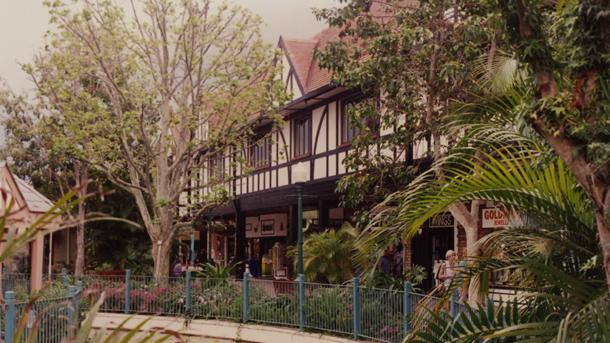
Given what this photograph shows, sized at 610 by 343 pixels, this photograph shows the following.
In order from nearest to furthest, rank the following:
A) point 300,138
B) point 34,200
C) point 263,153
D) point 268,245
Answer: point 34,200, point 300,138, point 263,153, point 268,245

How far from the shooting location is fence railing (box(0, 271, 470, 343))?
14312 mm

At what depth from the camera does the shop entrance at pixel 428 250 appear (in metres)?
21.7

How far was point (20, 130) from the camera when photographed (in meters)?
39.3

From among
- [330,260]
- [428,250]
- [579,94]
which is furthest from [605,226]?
[428,250]

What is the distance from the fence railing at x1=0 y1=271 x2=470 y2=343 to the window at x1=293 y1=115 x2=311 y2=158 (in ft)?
21.7

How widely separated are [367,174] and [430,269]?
5.04 m

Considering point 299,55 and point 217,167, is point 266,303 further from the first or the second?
point 299,55

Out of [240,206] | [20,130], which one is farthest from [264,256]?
[20,130]

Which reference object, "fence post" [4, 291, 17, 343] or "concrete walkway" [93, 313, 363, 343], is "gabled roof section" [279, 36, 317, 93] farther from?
"fence post" [4, 291, 17, 343]

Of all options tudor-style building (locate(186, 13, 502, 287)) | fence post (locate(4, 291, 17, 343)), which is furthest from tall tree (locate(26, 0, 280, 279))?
fence post (locate(4, 291, 17, 343))

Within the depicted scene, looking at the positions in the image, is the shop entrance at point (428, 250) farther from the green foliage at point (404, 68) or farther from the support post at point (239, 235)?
the support post at point (239, 235)

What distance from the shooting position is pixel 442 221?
20.8m

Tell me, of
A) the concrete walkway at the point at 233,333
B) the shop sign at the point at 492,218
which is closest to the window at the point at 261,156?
the concrete walkway at the point at 233,333

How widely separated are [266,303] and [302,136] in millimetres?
8993
